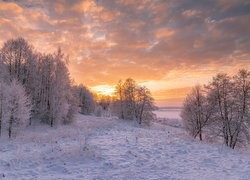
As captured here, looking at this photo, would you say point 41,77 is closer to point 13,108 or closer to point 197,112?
point 13,108

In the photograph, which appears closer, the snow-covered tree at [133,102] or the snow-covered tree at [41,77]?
the snow-covered tree at [41,77]

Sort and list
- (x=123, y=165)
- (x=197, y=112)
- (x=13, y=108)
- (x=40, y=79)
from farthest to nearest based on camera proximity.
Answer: (x=40, y=79)
(x=197, y=112)
(x=13, y=108)
(x=123, y=165)

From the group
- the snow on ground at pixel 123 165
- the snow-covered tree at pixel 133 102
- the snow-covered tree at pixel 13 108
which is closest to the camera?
the snow on ground at pixel 123 165

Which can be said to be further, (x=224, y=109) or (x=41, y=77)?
(x=41, y=77)

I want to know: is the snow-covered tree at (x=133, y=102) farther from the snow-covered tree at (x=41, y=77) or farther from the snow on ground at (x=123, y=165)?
the snow on ground at (x=123, y=165)

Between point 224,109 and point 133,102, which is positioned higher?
point 133,102

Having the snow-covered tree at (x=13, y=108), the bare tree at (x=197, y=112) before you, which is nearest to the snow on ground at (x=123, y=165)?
the snow-covered tree at (x=13, y=108)

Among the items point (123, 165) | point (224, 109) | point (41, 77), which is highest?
point (41, 77)

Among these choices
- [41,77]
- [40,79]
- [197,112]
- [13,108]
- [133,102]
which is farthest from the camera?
[133,102]

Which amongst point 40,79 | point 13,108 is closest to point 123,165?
point 13,108

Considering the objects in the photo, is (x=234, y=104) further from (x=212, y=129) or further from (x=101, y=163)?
(x=101, y=163)

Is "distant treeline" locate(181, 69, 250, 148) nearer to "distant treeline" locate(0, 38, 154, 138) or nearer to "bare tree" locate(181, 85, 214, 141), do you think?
"bare tree" locate(181, 85, 214, 141)

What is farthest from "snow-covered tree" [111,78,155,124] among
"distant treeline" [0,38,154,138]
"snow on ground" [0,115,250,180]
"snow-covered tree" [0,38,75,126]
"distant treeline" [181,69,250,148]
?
"snow on ground" [0,115,250,180]

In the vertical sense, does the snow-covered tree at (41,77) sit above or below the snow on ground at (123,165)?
above
